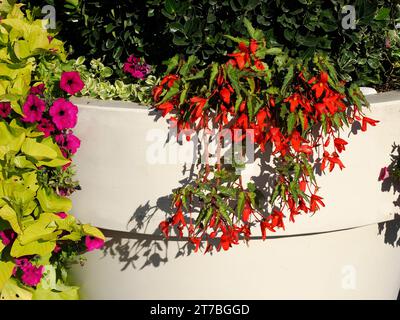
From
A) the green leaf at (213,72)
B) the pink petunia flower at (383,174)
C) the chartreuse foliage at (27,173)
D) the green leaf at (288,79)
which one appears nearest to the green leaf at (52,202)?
the chartreuse foliage at (27,173)

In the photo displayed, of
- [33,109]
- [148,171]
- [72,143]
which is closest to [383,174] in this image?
[148,171]

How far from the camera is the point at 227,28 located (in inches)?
73.5

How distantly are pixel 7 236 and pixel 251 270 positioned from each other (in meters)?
0.78

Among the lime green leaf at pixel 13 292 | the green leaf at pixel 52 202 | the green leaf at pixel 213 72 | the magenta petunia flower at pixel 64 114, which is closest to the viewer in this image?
the green leaf at pixel 213 72

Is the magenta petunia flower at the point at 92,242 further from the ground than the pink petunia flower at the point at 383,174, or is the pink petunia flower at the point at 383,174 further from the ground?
the pink petunia flower at the point at 383,174

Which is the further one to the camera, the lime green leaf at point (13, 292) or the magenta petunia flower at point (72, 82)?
the lime green leaf at point (13, 292)

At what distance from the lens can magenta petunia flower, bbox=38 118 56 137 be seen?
1.92 metres

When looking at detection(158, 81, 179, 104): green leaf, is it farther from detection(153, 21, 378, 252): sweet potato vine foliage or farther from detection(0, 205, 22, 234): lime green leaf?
detection(0, 205, 22, 234): lime green leaf

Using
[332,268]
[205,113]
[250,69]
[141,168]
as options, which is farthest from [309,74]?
[332,268]

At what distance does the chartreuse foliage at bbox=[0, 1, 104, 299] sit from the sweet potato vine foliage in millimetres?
354

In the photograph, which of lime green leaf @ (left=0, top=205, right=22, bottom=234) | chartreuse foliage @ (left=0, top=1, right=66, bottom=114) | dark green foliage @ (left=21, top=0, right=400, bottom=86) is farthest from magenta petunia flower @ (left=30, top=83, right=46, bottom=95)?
lime green leaf @ (left=0, top=205, right=22, bottom=234)

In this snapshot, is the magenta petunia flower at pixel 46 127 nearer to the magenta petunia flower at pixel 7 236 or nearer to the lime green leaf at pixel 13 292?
the magenta petunia flower at pixel 7 236

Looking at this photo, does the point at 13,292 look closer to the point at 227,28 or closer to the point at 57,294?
the point at 57,294

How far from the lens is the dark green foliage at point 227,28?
186cm
